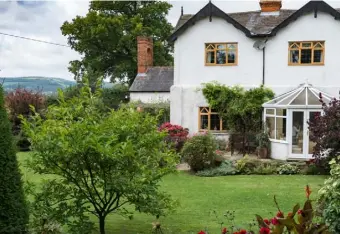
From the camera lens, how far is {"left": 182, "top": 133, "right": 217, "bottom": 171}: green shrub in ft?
55.6

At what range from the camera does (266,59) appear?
68.9ft

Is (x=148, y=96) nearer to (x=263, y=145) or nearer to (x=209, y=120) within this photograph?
(x=209, y=120)

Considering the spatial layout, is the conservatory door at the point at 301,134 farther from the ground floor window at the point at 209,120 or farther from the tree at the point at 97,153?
the tree at the point at 97,153

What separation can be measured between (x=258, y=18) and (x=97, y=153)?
688 inches

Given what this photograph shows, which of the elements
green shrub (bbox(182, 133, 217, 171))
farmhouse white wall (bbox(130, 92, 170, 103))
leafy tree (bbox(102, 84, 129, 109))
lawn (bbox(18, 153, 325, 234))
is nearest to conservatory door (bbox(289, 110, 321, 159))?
lawn (bbox(18, 153, 325, 234))

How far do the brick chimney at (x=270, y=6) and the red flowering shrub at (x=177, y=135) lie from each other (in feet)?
25.4

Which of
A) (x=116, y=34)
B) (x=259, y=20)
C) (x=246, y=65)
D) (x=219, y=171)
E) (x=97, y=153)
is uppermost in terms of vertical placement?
(x=116, y=34)

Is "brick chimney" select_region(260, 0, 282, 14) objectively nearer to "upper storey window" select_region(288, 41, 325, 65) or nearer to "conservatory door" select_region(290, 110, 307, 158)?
"upper storey window" select_region(288, 41, 325, 65)

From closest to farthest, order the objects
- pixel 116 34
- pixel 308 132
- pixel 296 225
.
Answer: pixel 296 225
pixel 308 132
pixel 116 34

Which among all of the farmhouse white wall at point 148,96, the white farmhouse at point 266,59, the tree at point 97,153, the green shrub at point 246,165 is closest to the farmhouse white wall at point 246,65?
the white farmhouse at point 266,59

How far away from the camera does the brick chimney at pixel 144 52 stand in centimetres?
2867

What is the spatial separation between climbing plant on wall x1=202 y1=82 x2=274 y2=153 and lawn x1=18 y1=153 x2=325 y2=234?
4662 mm

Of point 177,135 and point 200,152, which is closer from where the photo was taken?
point 200,152

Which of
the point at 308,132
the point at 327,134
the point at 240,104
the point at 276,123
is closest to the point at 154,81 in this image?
the point at 240,104
